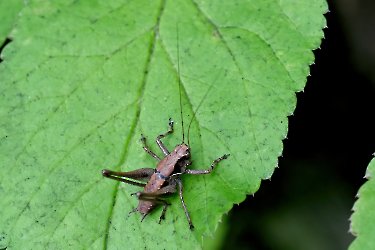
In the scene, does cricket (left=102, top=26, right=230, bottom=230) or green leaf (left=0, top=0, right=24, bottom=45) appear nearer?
cricket (left=102, top=26, right=230, bottom=230)

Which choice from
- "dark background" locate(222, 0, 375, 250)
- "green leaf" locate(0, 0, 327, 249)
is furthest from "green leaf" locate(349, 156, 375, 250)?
"dark background" locate(222, 0, 375, 250)

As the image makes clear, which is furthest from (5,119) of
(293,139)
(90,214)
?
(293,139)

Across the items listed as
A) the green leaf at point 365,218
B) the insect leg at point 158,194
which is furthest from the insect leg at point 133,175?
the green leaf at point 365,218

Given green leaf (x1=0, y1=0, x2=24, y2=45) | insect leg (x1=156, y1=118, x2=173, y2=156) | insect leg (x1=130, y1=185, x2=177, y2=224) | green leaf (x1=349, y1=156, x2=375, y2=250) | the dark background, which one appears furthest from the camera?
the dark background

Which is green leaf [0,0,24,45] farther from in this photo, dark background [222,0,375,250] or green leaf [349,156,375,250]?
green leaf [349,156,375,250]

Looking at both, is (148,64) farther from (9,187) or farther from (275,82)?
(9,187)

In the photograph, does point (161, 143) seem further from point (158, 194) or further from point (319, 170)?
point (319, 170)

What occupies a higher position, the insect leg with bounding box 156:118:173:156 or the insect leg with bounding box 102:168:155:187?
the insect leg with bounding box 156:118:173:156
